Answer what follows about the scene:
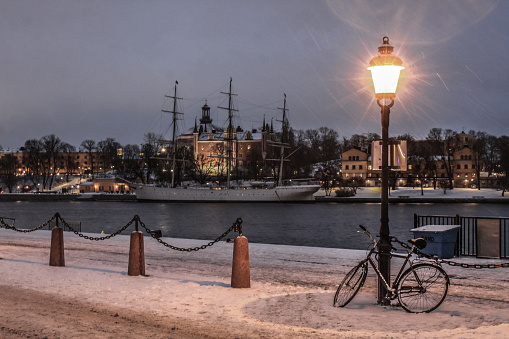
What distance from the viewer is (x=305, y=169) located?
144 m

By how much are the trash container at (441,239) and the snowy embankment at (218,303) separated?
565 mm

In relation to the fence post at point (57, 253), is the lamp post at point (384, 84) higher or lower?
higher

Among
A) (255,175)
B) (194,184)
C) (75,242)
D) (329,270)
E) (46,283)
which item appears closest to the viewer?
→ (46,283)

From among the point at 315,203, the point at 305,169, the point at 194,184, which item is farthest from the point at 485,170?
the point at 194,184

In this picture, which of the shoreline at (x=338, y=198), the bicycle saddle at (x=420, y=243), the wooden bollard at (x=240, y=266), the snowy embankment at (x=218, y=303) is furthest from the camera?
the shoreline at (x=338, y=198)

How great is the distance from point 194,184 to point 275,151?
27.5 metres

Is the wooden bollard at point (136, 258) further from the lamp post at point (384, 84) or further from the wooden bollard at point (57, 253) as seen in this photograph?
the lamp post at point (384, 84)

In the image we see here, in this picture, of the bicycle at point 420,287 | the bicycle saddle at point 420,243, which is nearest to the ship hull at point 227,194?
the bicycle saddle at point 420,243

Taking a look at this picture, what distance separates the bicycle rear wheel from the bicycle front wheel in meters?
0.64

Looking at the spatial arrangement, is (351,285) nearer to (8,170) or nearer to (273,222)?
(273,222)

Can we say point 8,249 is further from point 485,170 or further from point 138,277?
point 485,170

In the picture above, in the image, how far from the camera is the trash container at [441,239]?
1314 cm

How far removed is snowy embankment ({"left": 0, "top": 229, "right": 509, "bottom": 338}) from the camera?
6.91 m

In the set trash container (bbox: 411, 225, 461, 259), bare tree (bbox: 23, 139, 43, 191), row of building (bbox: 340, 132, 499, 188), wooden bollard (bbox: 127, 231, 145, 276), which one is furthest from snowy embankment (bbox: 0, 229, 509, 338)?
bare tree (bbox: 23, 139, 43, 191)
